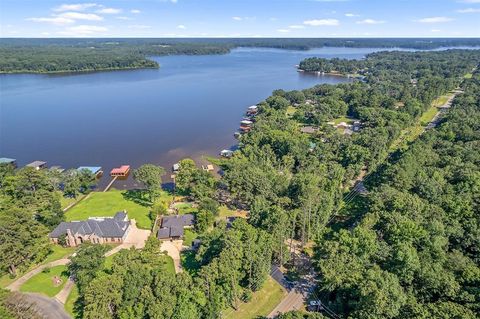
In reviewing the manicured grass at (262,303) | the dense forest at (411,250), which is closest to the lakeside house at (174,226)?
the manicured grass at (262,303)

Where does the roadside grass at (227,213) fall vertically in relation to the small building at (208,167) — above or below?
below

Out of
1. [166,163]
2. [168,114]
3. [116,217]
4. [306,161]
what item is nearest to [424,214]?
[306,161]

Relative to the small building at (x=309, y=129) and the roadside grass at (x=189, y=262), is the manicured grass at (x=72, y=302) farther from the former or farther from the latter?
the small building at (x=309, y=129)

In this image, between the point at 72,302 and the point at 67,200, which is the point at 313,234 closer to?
the point at 72,302

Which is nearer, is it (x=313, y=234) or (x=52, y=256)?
(x=52, y=256)

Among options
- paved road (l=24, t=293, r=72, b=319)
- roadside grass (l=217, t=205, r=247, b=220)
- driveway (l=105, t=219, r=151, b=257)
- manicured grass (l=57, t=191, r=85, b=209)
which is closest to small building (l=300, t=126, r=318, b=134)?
roadside grass (l=217, t=205, r=247, b=220)

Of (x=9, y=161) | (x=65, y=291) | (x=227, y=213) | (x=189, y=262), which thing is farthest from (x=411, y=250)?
(x=9, y=161)
